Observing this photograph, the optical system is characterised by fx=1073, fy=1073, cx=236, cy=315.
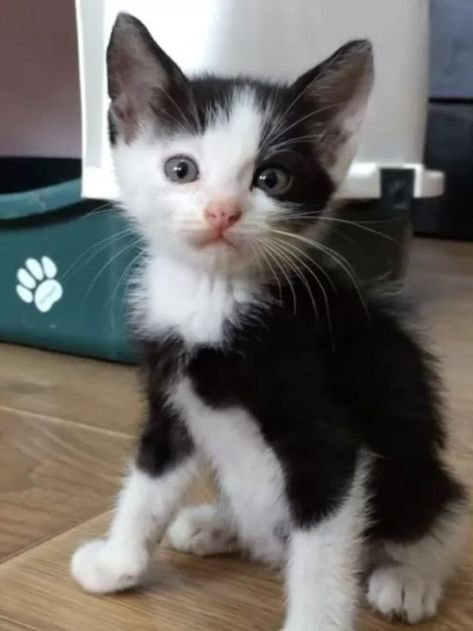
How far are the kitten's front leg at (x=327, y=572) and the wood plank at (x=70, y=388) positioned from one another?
1.95ft

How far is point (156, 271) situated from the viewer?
1.01 metres

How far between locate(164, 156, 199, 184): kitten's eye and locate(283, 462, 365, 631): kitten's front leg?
11.5 inches

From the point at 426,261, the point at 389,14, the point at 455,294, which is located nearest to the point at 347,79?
the point at 389,14

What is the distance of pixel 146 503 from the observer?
1.02 meters

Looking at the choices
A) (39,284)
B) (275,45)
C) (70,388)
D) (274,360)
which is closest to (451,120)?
(275,45)

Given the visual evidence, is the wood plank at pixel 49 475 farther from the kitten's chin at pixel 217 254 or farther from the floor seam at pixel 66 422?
the kitten's chin at pixel 217 254

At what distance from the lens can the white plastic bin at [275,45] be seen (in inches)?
64.0

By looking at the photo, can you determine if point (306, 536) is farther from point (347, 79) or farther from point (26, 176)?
point (26, 176)

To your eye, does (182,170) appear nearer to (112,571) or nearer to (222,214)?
(222,214)

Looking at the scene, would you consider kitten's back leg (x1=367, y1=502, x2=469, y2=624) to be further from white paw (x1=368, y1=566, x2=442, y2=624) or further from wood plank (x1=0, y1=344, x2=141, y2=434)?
wood plank (x1=0, y1=344, x2=141, y2=434)

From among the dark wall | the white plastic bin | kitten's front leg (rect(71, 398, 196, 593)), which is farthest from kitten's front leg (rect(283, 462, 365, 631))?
the dark wall

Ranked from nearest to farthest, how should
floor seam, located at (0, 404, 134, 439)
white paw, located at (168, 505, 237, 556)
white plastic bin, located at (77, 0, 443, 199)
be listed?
white paw, located at (168, 505, 237, 556) → floor seam, located at (0, 404, 134, 439) → white plastic bin, located at (77, 0, 443, 199)

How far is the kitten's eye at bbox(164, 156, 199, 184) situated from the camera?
92 cm

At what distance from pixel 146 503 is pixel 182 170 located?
0.32m
